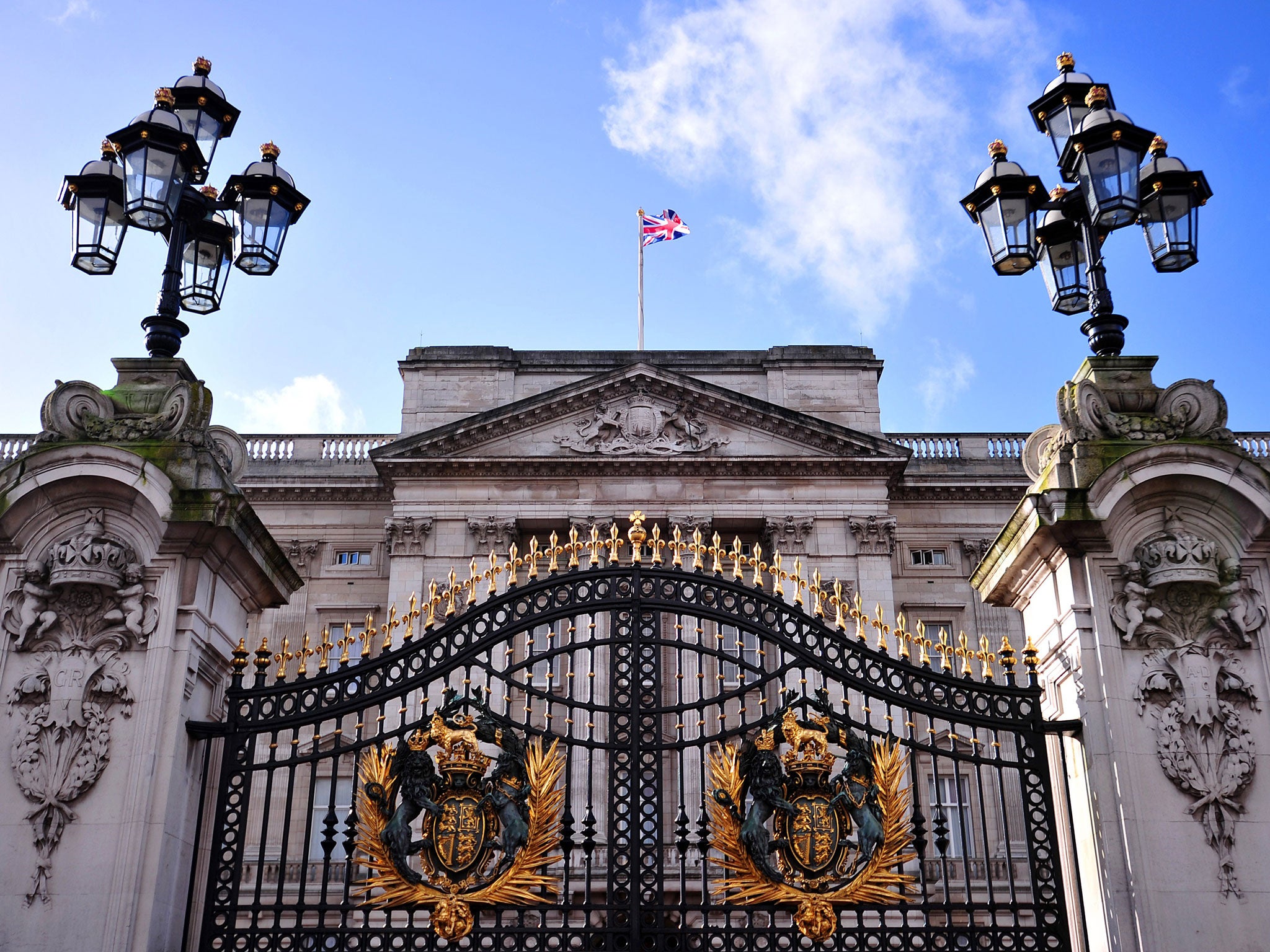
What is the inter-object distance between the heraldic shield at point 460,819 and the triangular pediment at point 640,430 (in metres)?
25.5

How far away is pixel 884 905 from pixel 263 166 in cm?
734

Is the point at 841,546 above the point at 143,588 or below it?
above

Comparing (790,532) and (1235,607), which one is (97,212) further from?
(790,532)

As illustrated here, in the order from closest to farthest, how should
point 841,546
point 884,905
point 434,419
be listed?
point 884,905 → point 841,546 → point 434,419

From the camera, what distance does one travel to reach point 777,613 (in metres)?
9.45

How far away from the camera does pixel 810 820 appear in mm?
8719

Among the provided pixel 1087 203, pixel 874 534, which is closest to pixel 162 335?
pixel 1087 203

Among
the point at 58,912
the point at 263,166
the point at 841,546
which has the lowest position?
the point at 58,912

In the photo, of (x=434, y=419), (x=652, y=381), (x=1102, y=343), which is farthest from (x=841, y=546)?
(x=1102, y=343)

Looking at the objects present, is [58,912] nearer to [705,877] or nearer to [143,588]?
[143,588]

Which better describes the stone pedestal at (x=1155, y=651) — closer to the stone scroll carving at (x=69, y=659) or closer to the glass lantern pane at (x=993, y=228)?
the glass lantern pane at (x=993, y=228)

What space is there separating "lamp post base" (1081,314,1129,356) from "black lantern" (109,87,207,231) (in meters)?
7.14

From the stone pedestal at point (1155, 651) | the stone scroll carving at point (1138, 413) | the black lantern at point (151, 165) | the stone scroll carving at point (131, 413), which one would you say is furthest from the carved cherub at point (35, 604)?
the stone scroll carving at point (1138, 413)

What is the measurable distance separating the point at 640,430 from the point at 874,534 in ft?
23.0
